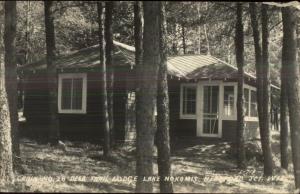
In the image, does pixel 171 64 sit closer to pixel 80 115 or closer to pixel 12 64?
pixel 80 115

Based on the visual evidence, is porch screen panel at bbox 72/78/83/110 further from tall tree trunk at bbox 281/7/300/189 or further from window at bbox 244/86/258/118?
tall tree trunk at bbox 281/7/300/189

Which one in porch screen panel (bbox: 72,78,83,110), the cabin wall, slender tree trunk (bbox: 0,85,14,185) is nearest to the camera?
slender tree trunk (bbox: 0,85,14,185)

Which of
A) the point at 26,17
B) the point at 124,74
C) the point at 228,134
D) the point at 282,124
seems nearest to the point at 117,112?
the point at 124,74

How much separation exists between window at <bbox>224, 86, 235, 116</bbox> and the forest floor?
277 centimetres

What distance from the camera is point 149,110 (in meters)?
10.5

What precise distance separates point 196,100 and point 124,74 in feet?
13.7

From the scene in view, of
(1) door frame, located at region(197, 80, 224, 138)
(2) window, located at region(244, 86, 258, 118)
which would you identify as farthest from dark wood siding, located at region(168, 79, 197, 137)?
(2) window, located at region(244, 86, 258, 118)

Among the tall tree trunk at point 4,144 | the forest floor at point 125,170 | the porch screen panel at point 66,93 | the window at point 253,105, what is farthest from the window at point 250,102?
the tall tree trunk at point 4,144

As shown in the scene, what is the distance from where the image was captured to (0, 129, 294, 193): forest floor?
12344 mm

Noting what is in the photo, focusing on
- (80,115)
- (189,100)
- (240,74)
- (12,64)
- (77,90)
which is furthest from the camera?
(189,100)

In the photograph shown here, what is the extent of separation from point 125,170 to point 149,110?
6040 millimetres

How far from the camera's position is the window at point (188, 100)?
24859mm

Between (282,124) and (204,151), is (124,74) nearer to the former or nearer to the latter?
(204,151)

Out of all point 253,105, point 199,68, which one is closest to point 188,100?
point 199,68
